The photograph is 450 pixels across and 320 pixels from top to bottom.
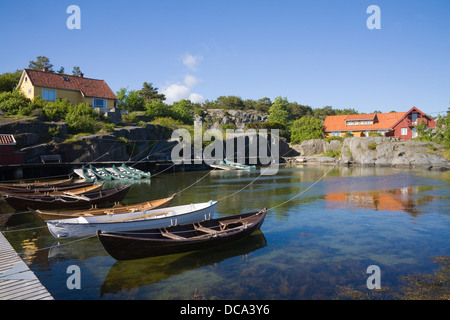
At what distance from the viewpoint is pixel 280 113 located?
314 ft

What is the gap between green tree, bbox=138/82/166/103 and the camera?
297 ft

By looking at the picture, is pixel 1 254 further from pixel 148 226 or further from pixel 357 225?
pixel 357 225

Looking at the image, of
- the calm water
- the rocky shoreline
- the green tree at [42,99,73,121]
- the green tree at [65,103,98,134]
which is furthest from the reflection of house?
the green tree at [42,99,73,121]

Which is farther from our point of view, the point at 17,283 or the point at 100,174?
the point at 100,174

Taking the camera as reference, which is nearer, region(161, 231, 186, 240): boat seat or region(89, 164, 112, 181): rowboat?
region(161, 231, 186, 240): boat seat

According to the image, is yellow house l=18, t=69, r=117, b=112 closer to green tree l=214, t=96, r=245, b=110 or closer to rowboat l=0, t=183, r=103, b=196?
rowboat l=0, t=183, r=103, b=196

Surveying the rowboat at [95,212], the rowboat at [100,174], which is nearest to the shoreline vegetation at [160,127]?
the rowboat at [100,174]

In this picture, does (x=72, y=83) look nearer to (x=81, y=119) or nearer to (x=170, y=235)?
(x=81, y=119)

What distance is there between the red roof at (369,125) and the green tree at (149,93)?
4680 cm

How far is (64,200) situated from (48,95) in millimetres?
40387

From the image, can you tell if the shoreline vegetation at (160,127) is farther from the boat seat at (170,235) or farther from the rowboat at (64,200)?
the boat seat at (170,235)

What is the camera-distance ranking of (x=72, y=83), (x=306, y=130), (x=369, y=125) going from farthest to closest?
(x=306, y=130) < (x=369, y=125) < (x=72, y=83)

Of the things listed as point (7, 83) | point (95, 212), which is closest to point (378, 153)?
point (95, 212)

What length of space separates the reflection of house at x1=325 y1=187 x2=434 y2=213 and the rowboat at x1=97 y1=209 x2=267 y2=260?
1181 cm
